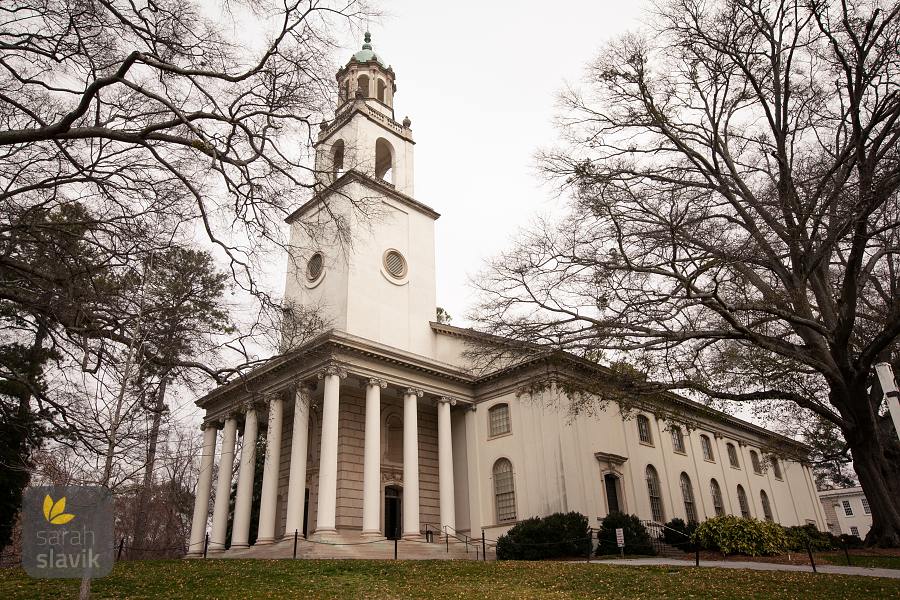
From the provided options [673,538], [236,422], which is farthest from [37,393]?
[673,538]

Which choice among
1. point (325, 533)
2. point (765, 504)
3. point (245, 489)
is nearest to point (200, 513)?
point (245, 489)

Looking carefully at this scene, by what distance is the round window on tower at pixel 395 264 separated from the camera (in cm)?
3081

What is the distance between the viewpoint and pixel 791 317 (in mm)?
13758

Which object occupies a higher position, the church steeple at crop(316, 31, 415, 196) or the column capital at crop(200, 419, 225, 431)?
the church steeple at crop(316, 31, 415, 196)

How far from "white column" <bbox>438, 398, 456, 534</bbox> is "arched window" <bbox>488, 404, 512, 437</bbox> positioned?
6.99 feet

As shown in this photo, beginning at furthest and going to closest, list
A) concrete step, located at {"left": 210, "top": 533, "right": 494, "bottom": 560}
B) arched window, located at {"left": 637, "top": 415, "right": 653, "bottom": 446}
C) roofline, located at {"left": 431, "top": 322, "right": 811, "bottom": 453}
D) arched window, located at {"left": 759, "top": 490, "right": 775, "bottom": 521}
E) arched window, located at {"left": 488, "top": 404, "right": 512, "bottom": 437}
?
arched window, located at {"left": 759, "top": 490, "right": 775, "bottom": 521}, arched window, located at {"left": 637, "top": 415, "right": 653, "bottom": 446}, arched window, located at {"left": 488, "top": 404, "right": 512, "bottom": 437}, concrete step, located at {"left": 210, "top": 533, "right": 494, "bottom": 560}, roofline, located at {"left": 431, "top": 322, "right": 811, "bottom": 453}

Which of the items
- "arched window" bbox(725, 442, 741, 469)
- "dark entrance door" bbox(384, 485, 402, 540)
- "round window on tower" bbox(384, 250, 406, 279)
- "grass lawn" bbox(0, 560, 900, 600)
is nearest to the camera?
"grass lawn" bbox(0, 560, 900, 600)

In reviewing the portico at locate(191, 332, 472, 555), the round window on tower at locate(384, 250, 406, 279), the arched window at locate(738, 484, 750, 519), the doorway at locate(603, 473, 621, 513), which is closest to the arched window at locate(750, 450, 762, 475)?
the arched window at locate(738, 484, 750, 519)

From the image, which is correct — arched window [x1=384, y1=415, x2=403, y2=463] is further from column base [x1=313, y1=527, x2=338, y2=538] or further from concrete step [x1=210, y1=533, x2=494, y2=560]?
column base [x1=313, y1=527, x2=338, y2=538]

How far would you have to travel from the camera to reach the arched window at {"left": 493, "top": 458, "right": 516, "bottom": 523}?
2748cm

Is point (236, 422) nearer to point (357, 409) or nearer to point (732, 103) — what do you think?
point (357, 409)

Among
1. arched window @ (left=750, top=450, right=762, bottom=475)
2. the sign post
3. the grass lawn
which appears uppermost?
arched window @ (left=750, top=450, right=762, bottom=475)

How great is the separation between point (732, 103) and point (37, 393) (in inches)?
703

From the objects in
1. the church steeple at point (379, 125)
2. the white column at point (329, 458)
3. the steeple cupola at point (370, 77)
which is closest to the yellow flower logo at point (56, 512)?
the white column at point (329, 458)
